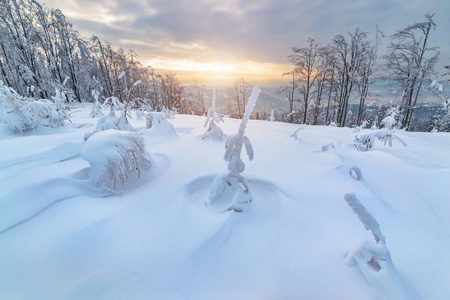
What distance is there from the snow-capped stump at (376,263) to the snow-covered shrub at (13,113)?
7563 millimetres

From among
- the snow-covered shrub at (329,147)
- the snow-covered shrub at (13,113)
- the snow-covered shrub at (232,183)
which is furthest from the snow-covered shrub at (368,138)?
the snow-covered shrub at (13,113)

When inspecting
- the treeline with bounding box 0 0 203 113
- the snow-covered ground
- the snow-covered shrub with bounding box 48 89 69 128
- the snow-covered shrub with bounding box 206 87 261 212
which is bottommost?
the snow-covered ground

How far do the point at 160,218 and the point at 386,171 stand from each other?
3733 millimetres

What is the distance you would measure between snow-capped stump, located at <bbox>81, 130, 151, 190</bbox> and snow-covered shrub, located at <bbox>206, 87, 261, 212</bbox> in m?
1.25

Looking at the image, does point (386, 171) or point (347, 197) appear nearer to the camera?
point (347, 197)

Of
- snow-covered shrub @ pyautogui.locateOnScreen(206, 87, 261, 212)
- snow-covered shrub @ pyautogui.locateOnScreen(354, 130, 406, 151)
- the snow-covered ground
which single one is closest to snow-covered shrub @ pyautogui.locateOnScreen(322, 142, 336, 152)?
snow-covered shrub @ pyautogui.locateOnScreen(354, 130, 406, 151)

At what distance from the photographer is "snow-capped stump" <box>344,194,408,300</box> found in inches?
52.1

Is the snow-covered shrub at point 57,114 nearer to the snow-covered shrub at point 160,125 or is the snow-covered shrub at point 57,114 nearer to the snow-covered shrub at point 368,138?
the snow-covered shrub at point 160,125

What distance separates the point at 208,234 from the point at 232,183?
2.30ft

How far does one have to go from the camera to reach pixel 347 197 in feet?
4.65

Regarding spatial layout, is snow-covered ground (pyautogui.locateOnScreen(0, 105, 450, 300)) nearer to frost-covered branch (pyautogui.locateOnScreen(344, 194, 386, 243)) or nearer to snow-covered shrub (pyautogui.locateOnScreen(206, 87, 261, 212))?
snow-covered shrub (pyautogui.locateOnScreen(206, 87, 261, 212))

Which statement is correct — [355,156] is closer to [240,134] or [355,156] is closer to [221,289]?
[240,134]

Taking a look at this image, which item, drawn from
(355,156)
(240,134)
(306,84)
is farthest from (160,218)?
(306,84)

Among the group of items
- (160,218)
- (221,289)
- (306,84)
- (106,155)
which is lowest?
(221,289)
